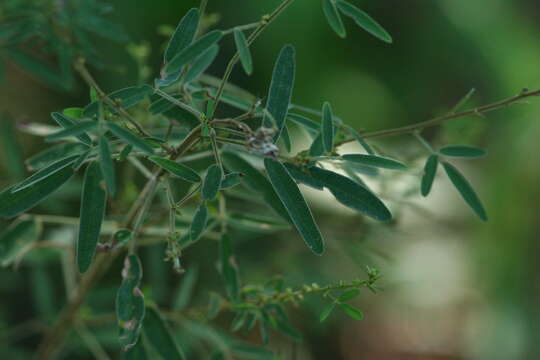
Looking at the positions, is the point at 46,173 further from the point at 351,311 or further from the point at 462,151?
the point at 462,151

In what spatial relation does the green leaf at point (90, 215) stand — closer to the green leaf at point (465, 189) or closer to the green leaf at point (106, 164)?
the green leaf at point (106, 164)

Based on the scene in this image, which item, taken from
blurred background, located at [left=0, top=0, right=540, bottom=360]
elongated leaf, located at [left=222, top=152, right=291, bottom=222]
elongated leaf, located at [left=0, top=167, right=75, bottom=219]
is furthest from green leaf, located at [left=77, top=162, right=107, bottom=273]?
blurred background, located at [left=0, top=0, right=540, bottom=360]

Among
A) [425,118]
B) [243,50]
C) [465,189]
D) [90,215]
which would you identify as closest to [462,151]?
[465,189]

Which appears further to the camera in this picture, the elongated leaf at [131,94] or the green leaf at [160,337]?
the green leaf at [160,337]

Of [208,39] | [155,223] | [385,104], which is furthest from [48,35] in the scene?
[385,104]

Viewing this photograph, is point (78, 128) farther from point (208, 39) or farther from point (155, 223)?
point (155, 223)

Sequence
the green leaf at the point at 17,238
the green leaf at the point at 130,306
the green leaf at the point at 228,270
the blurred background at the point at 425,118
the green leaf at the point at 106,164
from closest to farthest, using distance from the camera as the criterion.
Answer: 1. the green leaf at the point at 106,164
2. the green leaf at the point at 130,306
3. the green leaf at the point at 228,270
4. the green leaf at the point at 17,238
5. the blurred background at the point at 425,118

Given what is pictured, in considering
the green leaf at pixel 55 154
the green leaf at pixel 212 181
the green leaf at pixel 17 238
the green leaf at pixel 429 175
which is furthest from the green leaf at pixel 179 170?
the green leaf at pixel 17 238
